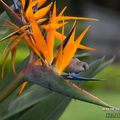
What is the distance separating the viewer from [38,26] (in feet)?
3.80

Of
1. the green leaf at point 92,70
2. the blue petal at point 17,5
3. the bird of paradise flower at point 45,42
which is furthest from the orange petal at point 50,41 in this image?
the green leaf at point 92,70

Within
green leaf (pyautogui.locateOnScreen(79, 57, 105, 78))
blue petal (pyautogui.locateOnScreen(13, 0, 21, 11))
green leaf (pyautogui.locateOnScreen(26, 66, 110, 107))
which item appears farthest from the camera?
green leaf (pyautogui.locateOnScreen(79, 57, 105, 78))

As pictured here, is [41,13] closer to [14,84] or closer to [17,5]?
[17,5]

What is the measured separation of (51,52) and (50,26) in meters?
0.05

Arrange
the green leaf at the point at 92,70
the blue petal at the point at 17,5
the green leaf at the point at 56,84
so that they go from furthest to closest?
the green leaf at the point at 92,70 → the blue petal at the point at 17,5 → the green leaf at the point at 56,84

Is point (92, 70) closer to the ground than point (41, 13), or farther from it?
closer to the ground

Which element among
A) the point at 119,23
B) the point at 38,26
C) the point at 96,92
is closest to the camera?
the point at 38,26

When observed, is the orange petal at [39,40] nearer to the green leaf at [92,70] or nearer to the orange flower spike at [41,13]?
the orange flower spike at [41,13]

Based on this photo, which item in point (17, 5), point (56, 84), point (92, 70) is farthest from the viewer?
point (92, 70)

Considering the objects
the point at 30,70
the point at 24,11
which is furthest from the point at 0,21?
the point at 30,70

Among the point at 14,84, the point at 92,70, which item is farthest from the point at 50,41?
the point at 92,70

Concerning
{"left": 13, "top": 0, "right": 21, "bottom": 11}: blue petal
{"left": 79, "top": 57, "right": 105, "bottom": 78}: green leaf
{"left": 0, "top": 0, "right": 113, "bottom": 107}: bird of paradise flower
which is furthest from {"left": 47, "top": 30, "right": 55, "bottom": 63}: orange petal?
{"left": 79, "top": 57, "right": 105, "bottom": 78}: green leaf

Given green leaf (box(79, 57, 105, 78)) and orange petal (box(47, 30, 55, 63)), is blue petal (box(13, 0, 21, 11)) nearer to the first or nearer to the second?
orange petal (box(47, 30, 55, 63))

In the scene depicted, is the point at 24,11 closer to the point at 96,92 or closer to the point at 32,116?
the point at 32,116
